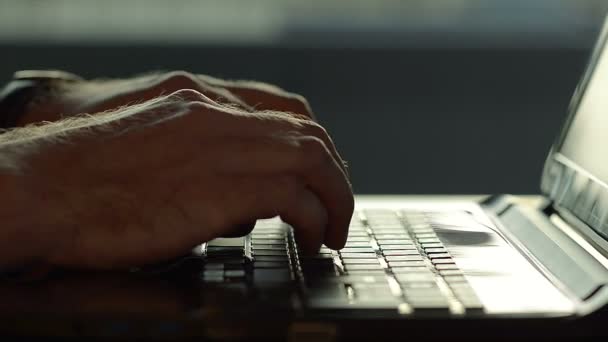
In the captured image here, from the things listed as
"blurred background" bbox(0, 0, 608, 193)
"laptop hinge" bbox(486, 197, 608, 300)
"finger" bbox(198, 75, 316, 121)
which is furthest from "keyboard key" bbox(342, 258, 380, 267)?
"blurred background" bbox(0, 0, 608, 193)

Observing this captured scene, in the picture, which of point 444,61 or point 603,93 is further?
point 444,61

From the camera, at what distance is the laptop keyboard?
43cm

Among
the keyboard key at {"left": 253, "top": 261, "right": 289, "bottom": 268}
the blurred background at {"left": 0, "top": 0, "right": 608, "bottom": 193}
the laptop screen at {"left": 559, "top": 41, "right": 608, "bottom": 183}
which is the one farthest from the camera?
the blurred background at {"left": 0, "top": 0, "right": 608, "bottom": 193}

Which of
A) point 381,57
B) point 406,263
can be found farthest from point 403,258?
point 381,57

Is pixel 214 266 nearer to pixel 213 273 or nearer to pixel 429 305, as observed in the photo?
pixel 213 273

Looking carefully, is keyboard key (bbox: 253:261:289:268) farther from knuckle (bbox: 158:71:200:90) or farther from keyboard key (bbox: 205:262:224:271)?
knuckle (bbox: 158:71:200:90)

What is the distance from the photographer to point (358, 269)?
50 cm

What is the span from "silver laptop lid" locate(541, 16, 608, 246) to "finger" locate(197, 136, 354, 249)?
7.5 inches

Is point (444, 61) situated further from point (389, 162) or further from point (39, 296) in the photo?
point (39, 296)

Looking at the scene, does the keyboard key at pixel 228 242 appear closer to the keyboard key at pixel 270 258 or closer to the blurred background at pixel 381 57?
the keyboard key at pixel 270 258

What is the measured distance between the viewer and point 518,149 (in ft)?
6.39

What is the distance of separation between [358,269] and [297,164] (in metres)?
0.07

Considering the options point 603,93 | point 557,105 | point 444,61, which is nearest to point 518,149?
point 557,105

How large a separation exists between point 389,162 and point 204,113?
1.46 m
